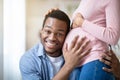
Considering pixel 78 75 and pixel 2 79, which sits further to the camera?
pixel 2 79

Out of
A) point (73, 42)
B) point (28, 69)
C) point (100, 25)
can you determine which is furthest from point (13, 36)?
point (100, 25)

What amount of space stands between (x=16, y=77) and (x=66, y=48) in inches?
13.0

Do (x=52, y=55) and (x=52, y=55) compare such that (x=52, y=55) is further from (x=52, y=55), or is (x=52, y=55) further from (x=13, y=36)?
(x=13, y=36)

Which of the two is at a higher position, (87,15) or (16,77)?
(87,15)

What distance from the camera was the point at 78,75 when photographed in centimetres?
107

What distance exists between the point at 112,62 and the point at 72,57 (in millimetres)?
206

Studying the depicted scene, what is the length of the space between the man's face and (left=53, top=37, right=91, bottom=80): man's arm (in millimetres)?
71

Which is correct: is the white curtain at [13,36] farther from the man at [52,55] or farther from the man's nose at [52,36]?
the man's nose at [52,36]

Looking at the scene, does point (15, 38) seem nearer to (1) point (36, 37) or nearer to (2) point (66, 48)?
(1) point (36, 37)

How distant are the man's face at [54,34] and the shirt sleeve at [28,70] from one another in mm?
114

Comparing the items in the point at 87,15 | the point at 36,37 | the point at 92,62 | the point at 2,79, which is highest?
the point at 87,15

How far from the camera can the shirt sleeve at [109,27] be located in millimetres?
1019

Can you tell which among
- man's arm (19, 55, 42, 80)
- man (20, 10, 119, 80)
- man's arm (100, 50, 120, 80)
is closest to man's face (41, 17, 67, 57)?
man (20, 10, 119, 80)

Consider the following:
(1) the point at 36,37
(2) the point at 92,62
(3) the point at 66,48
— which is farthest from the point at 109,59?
(1) the point at 36,37
